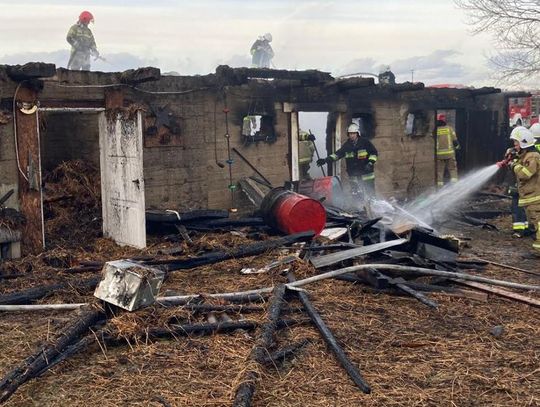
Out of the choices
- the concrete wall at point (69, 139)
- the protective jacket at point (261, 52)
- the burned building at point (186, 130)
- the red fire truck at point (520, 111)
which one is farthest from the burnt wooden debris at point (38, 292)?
the red fire truck at point (520, 111)

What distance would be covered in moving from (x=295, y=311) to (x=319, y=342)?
0.83 meters

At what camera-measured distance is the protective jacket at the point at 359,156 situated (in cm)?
1307

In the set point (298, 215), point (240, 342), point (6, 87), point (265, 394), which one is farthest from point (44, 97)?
point (265, 394)

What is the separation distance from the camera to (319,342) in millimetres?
5465

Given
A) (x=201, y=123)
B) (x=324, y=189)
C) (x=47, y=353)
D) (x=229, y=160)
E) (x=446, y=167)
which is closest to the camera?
(x=47, y=353)

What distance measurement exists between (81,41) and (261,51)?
626cm

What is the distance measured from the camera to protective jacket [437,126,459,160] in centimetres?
1588

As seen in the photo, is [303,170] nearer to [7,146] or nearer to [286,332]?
[7,146]

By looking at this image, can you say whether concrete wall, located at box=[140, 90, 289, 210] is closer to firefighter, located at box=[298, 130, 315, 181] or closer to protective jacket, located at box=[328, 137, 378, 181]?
firefighter, located at box=[298, 130, 315, 181]

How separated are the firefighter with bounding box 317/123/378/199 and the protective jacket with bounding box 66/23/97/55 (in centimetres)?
635

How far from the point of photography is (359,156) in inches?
516

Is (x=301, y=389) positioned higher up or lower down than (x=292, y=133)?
lower down

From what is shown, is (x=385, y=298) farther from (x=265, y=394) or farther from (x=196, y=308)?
(x=265, y=394)

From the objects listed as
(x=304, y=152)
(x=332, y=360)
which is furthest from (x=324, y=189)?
(x=332, y=360)
